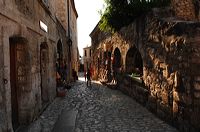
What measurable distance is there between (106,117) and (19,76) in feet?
8.20

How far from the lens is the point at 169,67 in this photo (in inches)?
269

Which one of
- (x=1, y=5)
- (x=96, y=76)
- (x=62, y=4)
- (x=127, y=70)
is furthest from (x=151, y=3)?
(x=96, y=76)

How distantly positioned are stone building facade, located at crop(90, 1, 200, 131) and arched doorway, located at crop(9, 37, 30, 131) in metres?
3.31

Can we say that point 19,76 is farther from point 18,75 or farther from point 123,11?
point 123,11

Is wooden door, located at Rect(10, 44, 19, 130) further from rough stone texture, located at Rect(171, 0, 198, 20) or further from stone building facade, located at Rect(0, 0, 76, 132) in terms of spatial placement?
rough stone texture, located at Rect(171, 0, 198, 20)

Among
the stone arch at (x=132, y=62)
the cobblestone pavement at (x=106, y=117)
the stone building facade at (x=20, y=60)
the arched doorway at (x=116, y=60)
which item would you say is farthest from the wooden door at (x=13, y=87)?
the arched doorway at (x=116, y=60)

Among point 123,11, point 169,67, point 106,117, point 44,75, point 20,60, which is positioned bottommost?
point 106,117

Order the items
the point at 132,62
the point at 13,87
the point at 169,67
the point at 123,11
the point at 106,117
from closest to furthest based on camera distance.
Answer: the point at 13,87
the point at 169,67
the point at 106,117
the point at 123,11
the point at 132,62

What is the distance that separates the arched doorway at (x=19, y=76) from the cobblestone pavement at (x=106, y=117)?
1.48 ft

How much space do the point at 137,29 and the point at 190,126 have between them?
4.84 m

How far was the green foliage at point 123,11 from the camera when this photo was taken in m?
10.6

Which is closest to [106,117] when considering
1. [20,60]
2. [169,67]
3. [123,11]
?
[169,67]

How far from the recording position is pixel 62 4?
18938 millimetres

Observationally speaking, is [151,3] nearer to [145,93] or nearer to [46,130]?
[145,93]
